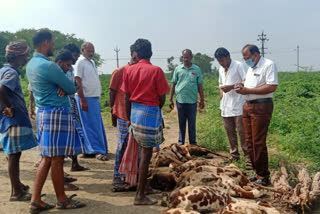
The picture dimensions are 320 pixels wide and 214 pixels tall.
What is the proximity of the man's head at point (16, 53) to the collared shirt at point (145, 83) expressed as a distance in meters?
1.52

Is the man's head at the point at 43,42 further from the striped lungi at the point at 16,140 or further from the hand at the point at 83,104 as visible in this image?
the hand at the point at 83,104

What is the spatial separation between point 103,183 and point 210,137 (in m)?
3.09

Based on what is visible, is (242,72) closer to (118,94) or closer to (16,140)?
(118,94)

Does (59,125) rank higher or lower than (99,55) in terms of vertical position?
lower

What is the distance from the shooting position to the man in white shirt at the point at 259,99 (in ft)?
15.8

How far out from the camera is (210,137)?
7.60 meters

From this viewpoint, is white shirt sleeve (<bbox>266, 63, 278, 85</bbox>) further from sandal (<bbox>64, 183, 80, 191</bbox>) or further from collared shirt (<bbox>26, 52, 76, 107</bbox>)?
sandal (<bbox>64, 183, 80, 191</bbox>)

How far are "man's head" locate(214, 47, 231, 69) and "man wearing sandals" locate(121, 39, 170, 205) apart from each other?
232cm

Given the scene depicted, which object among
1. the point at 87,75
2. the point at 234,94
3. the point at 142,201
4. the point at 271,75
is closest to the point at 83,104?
the point at 87,75

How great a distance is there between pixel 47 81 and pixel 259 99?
2983 millimetres

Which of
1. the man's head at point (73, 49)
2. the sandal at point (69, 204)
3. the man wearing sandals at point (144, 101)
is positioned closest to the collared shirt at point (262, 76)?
the man wearing sandals at point (144, 101)

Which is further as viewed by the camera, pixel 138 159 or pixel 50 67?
pixel 138 159

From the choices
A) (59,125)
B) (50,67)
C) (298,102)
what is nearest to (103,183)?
(59,125)

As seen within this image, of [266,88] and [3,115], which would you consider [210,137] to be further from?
[3,115]
